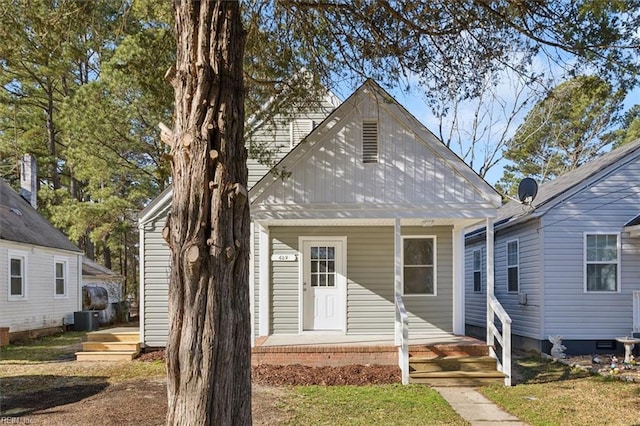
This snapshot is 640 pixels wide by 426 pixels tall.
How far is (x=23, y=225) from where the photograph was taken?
1564 centimetres

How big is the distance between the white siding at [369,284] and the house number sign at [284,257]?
7cm

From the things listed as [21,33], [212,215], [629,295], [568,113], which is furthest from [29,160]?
[568,113]

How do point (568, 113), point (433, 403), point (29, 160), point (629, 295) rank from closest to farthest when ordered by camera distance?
point (433, 403) < point (629, 295) < point (29, 160) < point (568, 113)

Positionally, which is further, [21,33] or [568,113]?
[568,113]

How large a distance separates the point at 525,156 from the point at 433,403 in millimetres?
21992

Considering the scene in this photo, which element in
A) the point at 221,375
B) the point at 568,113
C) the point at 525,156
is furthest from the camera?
the point at 525,156

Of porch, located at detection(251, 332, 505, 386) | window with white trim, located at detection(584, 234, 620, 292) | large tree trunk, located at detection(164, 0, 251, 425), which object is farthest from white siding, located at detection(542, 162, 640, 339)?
large tree trunk, located at detection(164, 0, 251, 425)

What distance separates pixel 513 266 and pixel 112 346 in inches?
380

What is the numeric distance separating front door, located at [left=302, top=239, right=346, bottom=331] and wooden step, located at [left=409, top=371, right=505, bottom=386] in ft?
8.71

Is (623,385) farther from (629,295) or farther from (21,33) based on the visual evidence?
(21,33)

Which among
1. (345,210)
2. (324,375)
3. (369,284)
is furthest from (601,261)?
(324,375)

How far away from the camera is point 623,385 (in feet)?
26.2

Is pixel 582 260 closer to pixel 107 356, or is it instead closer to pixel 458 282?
pixel 458 282

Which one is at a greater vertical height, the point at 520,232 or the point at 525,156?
the point at 525,156
